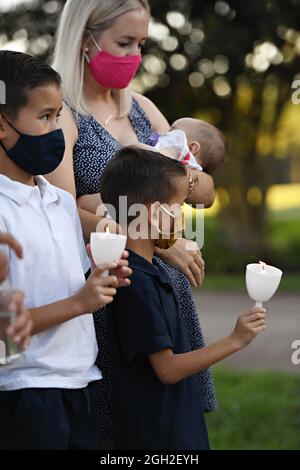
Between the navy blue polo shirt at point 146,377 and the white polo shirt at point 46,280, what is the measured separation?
0.09 m

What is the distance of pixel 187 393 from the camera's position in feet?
9.16

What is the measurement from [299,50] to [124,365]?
8585 millimetres

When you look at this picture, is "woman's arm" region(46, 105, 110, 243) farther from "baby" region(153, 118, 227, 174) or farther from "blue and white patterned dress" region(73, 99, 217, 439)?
"baby" region(153, 118, 227, 174)

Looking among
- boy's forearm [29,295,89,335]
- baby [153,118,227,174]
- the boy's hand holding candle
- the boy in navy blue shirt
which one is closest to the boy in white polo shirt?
boy's forearm [29,295,89,335]

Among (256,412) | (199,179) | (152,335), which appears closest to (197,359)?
(152,335)

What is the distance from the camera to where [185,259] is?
3.05 m

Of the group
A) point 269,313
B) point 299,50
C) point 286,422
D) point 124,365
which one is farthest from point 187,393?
point 299,50

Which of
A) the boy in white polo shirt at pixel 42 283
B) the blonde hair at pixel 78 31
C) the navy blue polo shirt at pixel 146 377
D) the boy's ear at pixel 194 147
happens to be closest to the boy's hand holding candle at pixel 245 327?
the navy blue polo shirt at pixel 146 377

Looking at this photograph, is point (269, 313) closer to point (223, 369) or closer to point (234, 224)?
point (223, 369)

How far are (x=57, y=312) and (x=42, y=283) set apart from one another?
0.44ft

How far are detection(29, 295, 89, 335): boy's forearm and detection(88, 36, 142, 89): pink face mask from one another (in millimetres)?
981

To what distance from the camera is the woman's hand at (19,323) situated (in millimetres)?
2258

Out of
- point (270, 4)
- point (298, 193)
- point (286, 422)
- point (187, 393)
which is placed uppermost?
point (270, 4)

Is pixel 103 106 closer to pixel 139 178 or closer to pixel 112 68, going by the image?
pixel 112 68
